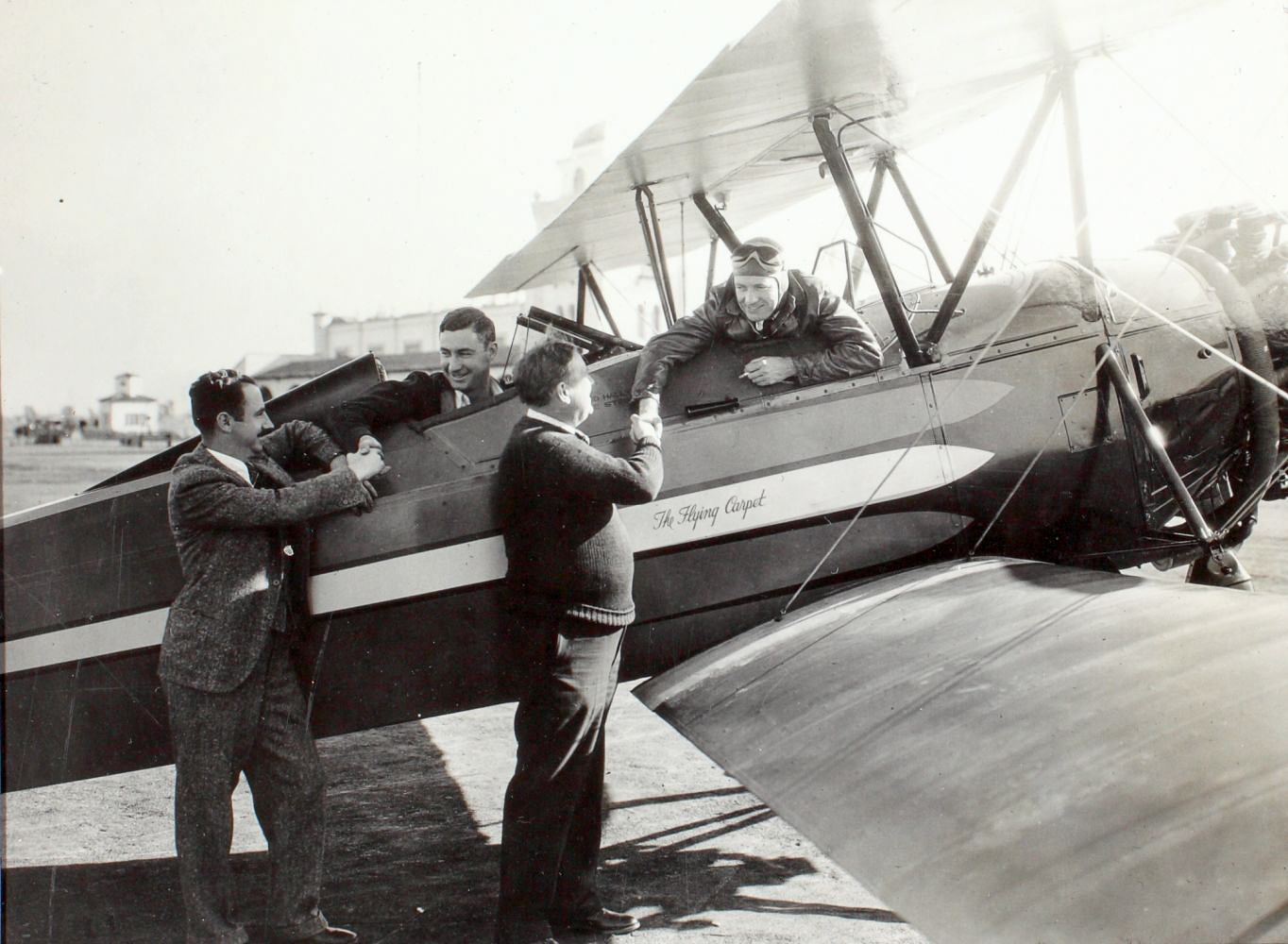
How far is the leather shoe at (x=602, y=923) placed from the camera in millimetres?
3248

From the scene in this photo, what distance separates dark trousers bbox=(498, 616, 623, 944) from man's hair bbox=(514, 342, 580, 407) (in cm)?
66

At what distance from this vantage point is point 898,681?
2871 millimetres

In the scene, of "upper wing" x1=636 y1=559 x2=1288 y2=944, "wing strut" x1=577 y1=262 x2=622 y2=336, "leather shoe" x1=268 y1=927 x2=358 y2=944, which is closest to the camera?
"upper wing" x1=636 y1=559 x2=1288 y2=944

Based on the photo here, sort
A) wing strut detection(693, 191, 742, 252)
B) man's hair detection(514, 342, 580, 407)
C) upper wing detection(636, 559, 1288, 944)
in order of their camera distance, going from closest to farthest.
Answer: upper wing detection(636, 559, 1288, 944) → man's hair detection(514, 342, 580, 407) → wing strut detection(693, 191, 742, 252)

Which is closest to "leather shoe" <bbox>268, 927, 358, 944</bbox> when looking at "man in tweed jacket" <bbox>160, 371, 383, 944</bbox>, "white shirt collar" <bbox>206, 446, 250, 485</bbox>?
"man in tweed jacket" <bbox>160, 371, 383, 944</bbox>

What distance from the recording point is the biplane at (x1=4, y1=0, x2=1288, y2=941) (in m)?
2.13

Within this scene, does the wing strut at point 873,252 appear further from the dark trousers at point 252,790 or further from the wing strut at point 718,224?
the dark trousers at point 252,790

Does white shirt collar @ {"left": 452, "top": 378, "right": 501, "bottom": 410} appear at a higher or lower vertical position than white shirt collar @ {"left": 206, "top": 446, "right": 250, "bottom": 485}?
higher

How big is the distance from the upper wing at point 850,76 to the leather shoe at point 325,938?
3131 millimetres

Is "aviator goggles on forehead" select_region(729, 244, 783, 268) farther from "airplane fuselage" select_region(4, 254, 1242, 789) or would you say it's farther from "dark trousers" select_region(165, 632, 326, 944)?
"dark trousers" select_region(165, 632, 326, 944)

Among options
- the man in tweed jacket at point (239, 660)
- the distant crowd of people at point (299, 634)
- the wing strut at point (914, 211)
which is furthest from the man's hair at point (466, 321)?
the wing strut at point (914, 211)

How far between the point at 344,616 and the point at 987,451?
240cm

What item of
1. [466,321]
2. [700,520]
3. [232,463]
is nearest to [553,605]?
[700,520]

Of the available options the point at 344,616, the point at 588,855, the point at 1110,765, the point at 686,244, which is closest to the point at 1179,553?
the point at 1110,765
